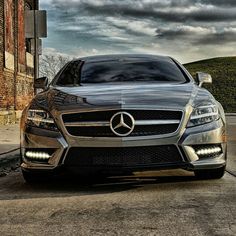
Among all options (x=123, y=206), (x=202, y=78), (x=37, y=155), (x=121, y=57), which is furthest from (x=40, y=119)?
(x=202, y=78)

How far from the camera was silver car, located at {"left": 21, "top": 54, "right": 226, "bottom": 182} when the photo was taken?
5582mm

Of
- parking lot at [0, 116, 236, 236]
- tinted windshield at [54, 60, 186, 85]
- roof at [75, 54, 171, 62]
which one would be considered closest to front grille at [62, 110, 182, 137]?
parking lot at [0, 116, 236, 236]

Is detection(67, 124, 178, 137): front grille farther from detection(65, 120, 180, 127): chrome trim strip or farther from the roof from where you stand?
the roof

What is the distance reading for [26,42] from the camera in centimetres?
2586

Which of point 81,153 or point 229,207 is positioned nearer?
point 229,207

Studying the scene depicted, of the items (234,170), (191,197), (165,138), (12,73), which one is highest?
(165,138)

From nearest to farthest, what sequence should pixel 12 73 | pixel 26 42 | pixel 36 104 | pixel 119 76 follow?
pixel 36 104, pixel 119 76, pixel 12 73, pixel 26 42

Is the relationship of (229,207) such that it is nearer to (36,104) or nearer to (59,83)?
(36,104)

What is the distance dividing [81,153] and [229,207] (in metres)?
1.53

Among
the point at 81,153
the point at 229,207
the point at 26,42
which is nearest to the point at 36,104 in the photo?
the point at 81,153

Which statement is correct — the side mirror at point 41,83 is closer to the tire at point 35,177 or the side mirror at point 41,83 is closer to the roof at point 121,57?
the roof at point 121,57

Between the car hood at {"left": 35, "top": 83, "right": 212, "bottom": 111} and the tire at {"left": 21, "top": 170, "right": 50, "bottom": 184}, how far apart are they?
2.29ft

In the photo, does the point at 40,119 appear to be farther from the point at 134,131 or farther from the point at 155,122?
the point at 155,122

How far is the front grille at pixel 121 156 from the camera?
557 centimetres
